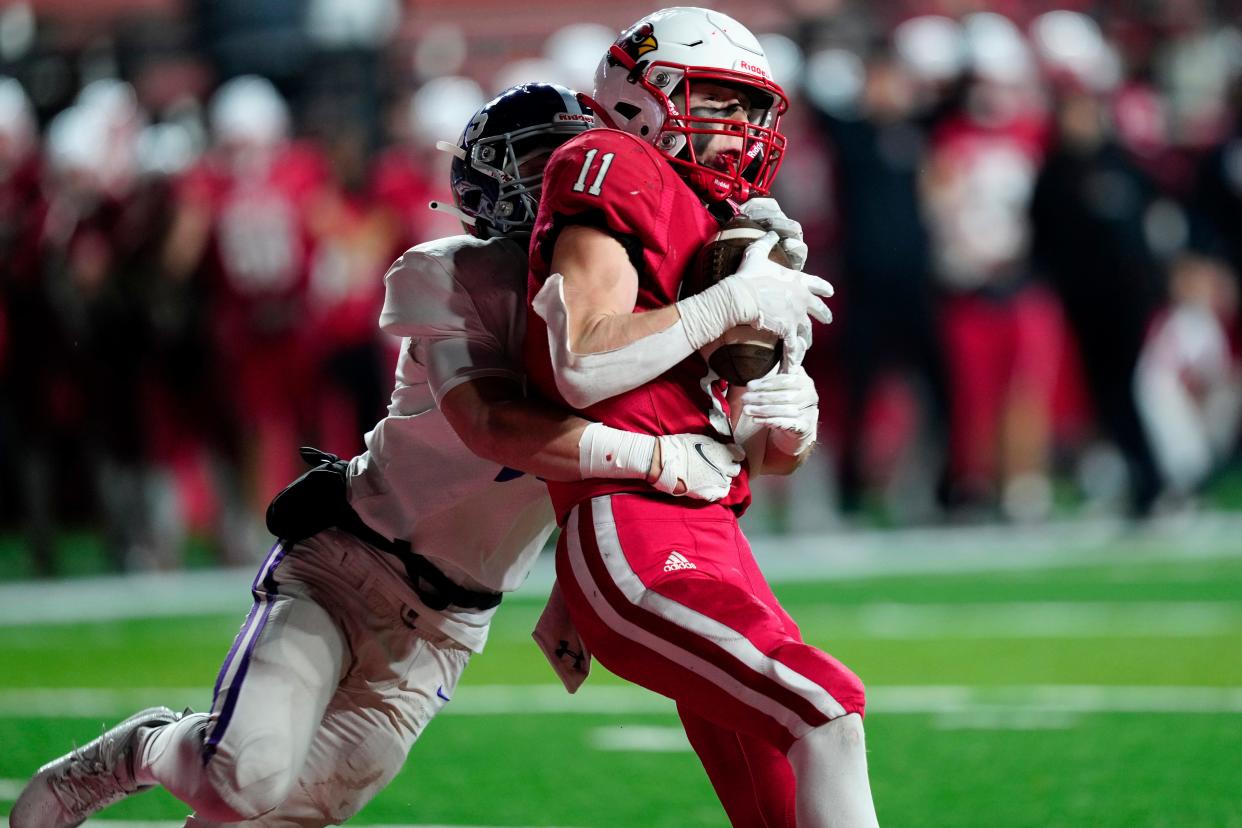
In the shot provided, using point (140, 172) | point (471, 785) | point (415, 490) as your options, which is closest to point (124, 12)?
point (140, 172)

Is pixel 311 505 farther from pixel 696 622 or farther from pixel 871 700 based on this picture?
pixel 871 700

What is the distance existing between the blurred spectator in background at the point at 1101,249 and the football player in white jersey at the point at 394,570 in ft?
24.8

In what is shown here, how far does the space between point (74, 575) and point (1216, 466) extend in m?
6.99

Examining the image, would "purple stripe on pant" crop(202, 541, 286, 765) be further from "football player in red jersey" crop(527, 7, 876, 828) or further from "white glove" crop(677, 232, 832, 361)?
"white glove" crop(677, 232, 832, 361)

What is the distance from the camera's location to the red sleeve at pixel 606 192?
112 inches

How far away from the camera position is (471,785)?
4.60 meters

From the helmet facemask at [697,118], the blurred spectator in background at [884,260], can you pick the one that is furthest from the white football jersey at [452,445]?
the blurred spectator in background at [884,260]

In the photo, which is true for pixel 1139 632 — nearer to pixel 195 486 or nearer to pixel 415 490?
pixel 415 490

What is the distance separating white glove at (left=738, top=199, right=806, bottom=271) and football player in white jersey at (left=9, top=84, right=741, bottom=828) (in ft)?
1.43

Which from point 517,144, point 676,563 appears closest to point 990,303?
point 517,144

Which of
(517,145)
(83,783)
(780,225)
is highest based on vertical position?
(517,145)

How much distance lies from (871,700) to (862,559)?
360 centimetres

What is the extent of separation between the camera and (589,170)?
9.41ft

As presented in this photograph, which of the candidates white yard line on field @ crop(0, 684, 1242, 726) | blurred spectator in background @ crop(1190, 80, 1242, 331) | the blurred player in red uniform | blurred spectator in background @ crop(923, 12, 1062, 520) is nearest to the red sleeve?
white yard line on field @ crop(0, 684, 1242, 726)
